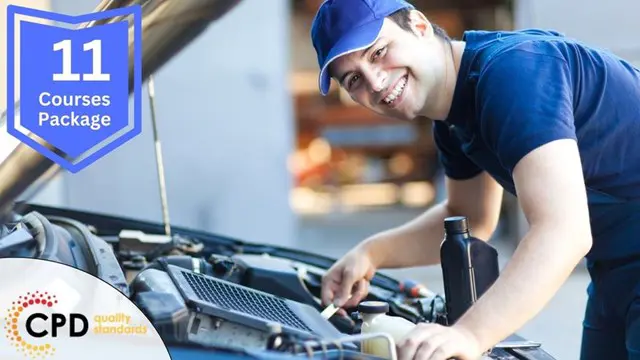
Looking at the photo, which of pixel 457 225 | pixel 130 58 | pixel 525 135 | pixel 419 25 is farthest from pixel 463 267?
pixel 130 58

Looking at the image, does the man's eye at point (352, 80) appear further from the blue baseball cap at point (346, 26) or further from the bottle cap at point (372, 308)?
the bottle cap at point (372, 308)

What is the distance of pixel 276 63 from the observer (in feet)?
19.8

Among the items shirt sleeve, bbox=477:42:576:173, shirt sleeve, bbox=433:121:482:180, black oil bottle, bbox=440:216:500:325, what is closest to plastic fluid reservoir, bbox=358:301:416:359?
black oil bottle, bbox=440:216:500:325

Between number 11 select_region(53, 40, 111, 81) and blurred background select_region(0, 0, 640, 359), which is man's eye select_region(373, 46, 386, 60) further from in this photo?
blurred background select_region(0, 0, 640, 359)

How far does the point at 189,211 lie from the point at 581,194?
4.38 meters

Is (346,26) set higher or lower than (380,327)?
higher

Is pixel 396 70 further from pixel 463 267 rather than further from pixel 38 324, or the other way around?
pixel 38 324

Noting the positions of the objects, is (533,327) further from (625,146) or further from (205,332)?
(205,332)

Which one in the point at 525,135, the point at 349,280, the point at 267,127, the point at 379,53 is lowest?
the point at 267,127

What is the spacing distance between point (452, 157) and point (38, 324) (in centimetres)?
103

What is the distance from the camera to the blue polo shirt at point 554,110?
1.51 m

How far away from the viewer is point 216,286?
1797 millimetres

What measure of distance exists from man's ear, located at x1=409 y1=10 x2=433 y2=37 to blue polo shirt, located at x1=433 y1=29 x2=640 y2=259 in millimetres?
87

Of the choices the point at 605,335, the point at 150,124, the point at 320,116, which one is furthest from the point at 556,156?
the point at 320,116
